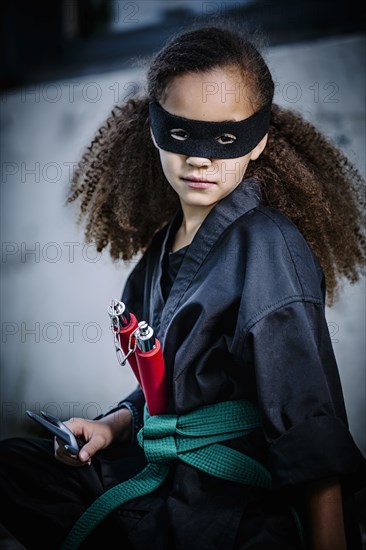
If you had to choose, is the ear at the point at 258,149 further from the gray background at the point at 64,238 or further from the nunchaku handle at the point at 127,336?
the gray background at the point at 64,238

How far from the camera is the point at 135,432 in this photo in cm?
113

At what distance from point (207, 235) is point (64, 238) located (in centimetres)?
114

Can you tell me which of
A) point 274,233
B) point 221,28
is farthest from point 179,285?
point 221,28

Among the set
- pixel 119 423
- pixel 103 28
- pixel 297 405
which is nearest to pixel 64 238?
pixel 103 28

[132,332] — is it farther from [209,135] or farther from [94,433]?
[209,135]

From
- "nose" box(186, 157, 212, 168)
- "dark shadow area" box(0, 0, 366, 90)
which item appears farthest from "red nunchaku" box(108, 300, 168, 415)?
"dark shadow area" box(0, 0, 366, 90)

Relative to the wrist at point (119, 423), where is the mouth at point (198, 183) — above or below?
above

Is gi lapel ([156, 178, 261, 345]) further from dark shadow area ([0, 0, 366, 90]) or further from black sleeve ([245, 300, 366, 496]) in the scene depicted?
dark shadow area ([0, 0, 366, 90])

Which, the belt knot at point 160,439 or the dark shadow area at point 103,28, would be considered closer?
the belt knot at point 160,439

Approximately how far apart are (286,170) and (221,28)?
233 millimetres

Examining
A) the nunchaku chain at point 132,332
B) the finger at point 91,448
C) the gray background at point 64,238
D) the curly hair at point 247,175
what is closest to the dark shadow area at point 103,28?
the gray background at point 64,238

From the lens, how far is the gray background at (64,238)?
1.65 metres

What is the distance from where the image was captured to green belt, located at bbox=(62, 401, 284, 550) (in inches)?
36.2

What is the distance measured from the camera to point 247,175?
3.47 ft
